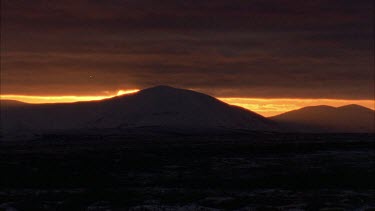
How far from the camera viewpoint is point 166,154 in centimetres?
7756

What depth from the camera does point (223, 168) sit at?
5891 cm

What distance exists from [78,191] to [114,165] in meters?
18.8

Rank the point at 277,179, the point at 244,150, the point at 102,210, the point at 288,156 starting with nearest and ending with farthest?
the point at 102,210 → the point at 277,179 → the point at 288,156 → the point at 244,150

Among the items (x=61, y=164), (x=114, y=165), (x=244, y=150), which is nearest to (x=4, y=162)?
(x=61, y=164)

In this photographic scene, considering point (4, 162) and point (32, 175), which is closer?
point (32, 175)

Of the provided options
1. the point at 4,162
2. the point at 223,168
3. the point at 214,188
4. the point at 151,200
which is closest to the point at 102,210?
the point at 151,200

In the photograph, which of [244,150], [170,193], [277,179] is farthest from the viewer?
[244,150]

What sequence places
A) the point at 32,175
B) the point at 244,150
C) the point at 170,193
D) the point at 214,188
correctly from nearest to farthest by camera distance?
the point at 170,193 < the point at 214,188 < the point at 32,175 < the point at 244,150

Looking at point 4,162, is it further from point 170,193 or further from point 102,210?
point 102,210

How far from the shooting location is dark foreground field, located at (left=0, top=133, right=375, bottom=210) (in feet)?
120

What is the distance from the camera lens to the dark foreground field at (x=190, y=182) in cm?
3659

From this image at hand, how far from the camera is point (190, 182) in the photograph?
157 feet

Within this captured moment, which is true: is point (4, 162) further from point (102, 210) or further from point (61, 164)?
point (102, 210)

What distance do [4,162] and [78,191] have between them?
77.1 ft
